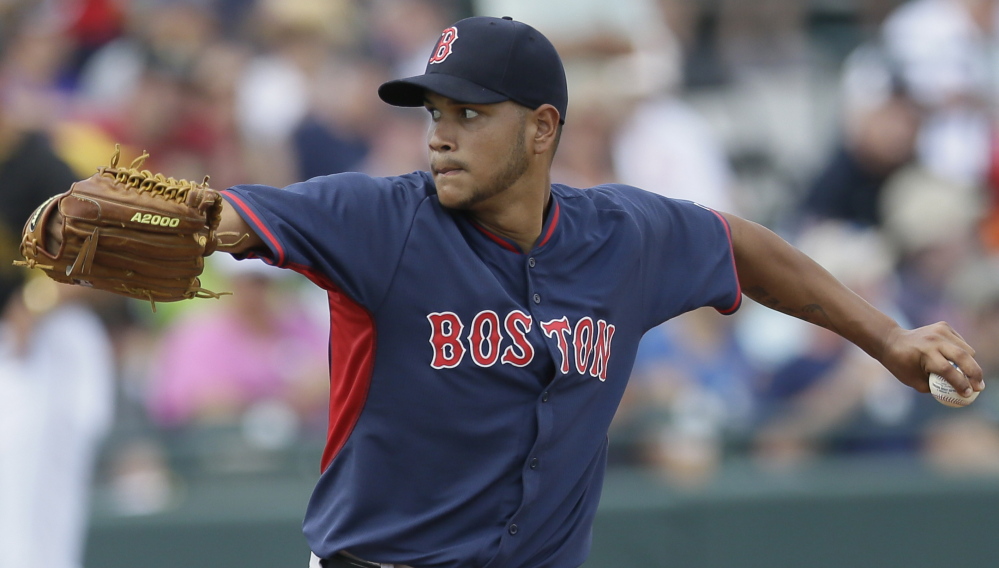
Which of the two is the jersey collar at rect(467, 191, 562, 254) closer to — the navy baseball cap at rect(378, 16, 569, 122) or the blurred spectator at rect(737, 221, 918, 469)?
the navy baseball cap at rect(378, 16, 569, 122)

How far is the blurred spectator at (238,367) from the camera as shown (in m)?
6.12

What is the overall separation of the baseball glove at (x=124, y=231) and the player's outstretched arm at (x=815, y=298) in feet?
5.21

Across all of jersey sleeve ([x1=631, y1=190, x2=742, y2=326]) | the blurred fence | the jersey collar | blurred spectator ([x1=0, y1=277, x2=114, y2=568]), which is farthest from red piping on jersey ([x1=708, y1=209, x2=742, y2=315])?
blurred spectator ([x1=0, y1=277, x2=114, y2=568])

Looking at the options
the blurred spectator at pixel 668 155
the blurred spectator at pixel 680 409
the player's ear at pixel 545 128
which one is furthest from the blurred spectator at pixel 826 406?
the player's ear at pixel 545 128

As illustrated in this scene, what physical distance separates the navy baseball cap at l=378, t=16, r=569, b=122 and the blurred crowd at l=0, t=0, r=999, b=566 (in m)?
3.20

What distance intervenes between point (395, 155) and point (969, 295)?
316cm

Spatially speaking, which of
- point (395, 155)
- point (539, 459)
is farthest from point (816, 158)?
point (539, 459)

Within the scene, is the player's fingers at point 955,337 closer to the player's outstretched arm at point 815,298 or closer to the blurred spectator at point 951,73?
the player's outstretched arm at point 815,298

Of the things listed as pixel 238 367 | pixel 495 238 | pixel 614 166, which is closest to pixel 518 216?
pixel 495 238

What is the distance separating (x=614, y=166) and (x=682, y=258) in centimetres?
385

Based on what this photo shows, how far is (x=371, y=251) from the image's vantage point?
2.93 meters

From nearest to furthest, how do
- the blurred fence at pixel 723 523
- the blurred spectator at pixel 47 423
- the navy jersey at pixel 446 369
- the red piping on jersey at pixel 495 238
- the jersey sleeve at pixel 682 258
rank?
the navy jersey at pixel 446 369 < the red piping on jersey at pixel 495 238 < the jersey sleeve at pixel 682 258 < the blurred spectator at pixel 47 423 < the blurred fence at pixel 723 523

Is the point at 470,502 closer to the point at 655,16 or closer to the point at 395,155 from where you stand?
the point at 395,155

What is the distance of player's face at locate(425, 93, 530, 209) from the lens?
3.06 metres
